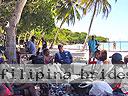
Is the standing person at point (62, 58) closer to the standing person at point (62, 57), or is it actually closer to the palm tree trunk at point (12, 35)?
the standing person at point (62, 57)

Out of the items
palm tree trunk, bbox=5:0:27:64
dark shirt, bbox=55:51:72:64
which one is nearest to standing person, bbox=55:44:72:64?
dark shirt, bbox=55:51:72:64

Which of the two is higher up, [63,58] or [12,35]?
[12,35]

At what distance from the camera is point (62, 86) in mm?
8398

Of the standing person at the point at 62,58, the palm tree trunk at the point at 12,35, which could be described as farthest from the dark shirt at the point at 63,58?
the palm tree trunk at the point at 12,35

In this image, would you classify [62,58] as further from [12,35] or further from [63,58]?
[12,35]

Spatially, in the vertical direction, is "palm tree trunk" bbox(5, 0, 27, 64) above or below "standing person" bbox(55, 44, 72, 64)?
above

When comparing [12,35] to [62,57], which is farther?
[12,35]

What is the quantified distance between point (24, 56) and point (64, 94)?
20.5 feet

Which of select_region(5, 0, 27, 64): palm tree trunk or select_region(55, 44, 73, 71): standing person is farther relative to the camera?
select_region(5, 0, 27, 64): palm tree trunk

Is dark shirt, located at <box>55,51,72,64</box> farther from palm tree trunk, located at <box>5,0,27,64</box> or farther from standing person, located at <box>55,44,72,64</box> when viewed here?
palm tree trunk, located at <box>5,0,27,64</box>

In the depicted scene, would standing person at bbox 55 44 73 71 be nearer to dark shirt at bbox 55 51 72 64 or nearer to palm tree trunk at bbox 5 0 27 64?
dark shirt at bbox 55 51 72 64

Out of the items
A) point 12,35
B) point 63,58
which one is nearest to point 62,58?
point 63,58

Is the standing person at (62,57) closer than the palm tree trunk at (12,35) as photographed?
Yes

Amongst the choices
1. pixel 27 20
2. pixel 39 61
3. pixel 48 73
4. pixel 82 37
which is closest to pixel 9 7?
pixel 27 20
